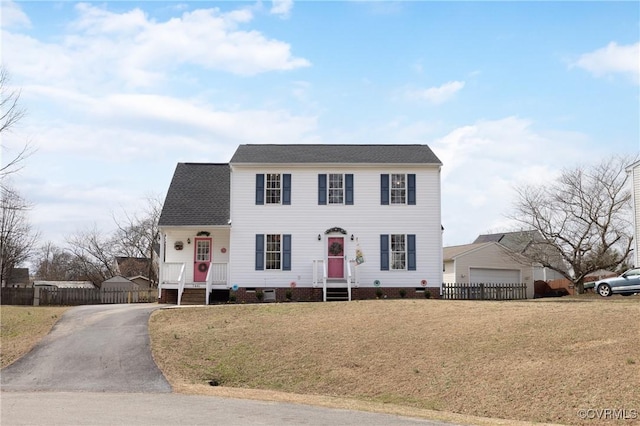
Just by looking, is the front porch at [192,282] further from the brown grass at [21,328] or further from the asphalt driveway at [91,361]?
the asphalt driveway at [91,361]

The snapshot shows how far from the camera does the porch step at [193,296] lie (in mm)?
27406

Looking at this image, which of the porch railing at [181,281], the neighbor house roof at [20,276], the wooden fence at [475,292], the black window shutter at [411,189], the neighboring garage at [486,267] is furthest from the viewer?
the neighbor house roof at [20,276]

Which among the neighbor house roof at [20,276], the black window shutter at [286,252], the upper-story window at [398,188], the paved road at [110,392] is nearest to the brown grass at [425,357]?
the paved road at [110,392]

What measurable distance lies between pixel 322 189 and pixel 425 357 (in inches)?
508

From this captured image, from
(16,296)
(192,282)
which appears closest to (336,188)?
(192,282)

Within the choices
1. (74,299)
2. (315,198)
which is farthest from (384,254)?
(74,299)

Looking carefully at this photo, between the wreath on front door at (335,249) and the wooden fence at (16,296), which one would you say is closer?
the wreath on front door at (335,249)

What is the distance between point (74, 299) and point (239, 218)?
8559 mm

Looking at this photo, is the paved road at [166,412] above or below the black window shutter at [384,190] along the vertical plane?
below

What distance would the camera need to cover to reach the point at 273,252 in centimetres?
2761

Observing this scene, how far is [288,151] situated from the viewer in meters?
29.3

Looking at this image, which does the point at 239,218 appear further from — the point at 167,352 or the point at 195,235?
the point at 167,352

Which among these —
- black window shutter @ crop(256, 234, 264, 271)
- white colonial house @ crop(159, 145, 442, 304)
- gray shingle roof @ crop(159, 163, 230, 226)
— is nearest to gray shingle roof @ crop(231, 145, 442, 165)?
white colonial house @ crop(159, 145, 442, 304)

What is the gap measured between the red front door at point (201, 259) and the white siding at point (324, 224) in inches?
58.0
